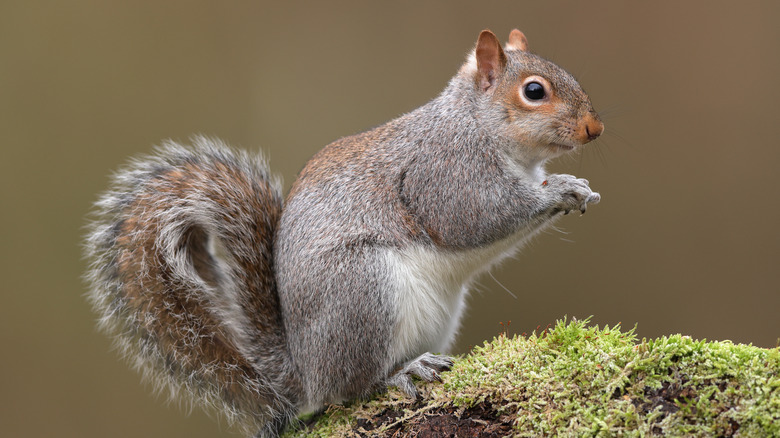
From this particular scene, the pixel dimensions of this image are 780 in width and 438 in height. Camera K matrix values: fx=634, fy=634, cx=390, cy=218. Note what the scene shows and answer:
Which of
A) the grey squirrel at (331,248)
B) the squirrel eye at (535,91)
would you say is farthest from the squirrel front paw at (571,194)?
the squirrel eye at (535,91)

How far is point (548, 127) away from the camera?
2.03 meters

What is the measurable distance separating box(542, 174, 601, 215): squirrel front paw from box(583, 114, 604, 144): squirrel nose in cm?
14

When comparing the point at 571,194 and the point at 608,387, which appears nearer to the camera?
the point at 608,387

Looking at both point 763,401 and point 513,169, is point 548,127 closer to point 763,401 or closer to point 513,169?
point 513,169

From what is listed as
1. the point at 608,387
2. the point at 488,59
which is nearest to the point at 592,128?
the point at 488,59

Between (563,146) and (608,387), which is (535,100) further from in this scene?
(608,387)

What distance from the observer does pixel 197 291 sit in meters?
2.01

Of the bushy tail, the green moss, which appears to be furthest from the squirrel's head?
the bushy tail

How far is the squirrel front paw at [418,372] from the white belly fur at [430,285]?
7 centimetres

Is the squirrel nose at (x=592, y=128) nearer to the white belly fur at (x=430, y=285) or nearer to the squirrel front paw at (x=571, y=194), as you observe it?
the squirrel front paw at (x=571, y=194)

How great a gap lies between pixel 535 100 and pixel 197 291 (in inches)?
49.4

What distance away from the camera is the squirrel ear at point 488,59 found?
2.15 metres

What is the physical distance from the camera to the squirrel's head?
2025 mm

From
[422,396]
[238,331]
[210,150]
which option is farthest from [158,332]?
[422,396]
